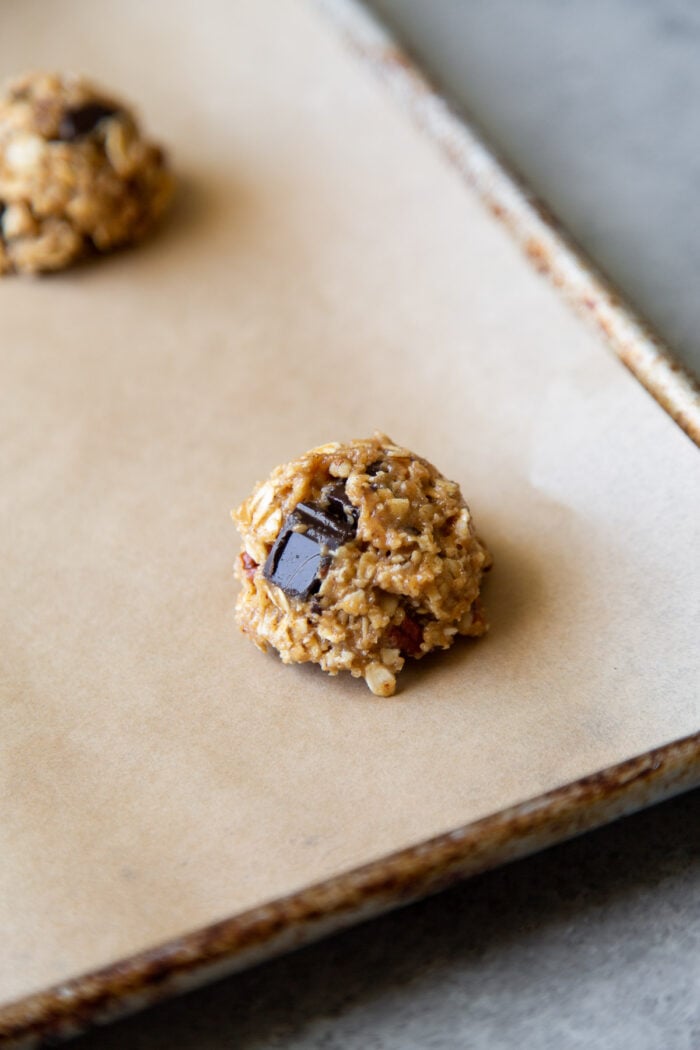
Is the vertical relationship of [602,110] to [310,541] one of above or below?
above

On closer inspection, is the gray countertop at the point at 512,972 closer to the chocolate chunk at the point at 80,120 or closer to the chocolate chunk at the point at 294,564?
the chocolate chunk at the point at 294,564

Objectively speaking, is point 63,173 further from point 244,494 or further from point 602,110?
point 602,110

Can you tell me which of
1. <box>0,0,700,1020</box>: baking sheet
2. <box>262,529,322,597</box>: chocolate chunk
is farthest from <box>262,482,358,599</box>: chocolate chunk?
<box>0,0,700,1020</box>: baking sheet

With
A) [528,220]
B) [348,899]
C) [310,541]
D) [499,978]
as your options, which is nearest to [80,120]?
[528,220]

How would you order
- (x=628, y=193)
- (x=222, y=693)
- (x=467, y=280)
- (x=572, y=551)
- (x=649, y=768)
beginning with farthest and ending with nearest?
(x=628, y=193) < (x=467, y=280) < (x=572, y=551) < (x=222, y=693) < (x=649, y=768)

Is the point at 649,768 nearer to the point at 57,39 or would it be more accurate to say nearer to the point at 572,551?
the point at 572,551

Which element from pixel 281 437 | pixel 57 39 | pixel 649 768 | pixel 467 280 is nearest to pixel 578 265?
pixel 467 280
